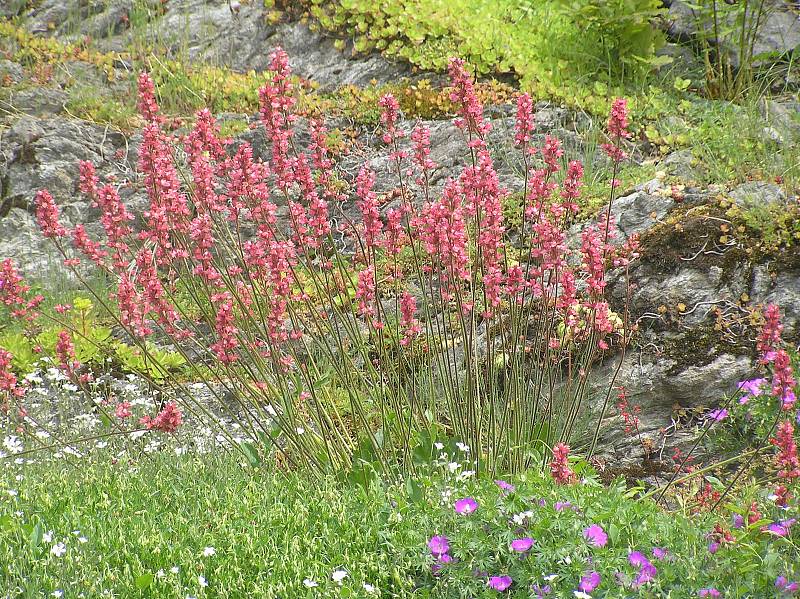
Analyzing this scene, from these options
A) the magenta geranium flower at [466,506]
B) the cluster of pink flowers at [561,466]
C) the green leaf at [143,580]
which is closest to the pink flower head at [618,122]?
the cluster of pink flowers at [561,466]

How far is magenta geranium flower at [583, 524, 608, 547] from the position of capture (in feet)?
8.13

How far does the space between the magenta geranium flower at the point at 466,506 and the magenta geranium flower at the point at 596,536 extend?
1.25 feet

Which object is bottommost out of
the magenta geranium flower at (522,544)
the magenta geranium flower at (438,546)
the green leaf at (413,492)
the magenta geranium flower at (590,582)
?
the green leaf at (413,492)

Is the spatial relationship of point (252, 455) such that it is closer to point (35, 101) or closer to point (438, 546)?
point (438, 546)

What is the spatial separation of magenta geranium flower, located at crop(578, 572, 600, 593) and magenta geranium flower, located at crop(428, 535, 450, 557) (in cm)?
45

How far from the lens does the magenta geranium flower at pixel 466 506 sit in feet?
8.77

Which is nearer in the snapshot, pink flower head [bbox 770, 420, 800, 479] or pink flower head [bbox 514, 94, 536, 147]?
pink flower head [bbox 770, 420, 800, 479]

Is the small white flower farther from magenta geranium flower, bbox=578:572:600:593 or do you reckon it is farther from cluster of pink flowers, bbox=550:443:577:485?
magenta geranium flower, bbox=578:572:600:593

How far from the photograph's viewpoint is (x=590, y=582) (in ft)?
7.79

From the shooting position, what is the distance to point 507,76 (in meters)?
7.29

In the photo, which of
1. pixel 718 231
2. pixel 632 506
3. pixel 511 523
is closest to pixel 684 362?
pixel 718 231

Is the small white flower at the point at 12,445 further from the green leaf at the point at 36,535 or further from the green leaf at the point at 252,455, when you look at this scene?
the green leaf at the point at 36,535

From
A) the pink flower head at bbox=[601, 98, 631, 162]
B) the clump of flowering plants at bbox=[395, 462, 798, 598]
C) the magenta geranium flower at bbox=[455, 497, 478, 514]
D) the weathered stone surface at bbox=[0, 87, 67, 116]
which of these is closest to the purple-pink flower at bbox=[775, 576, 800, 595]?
the clump of flowering plants at bbox=[395, 462, 798, 598]

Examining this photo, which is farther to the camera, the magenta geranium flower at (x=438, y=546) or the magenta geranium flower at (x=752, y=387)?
the magenta geranium flower at (x=752, y=387)
